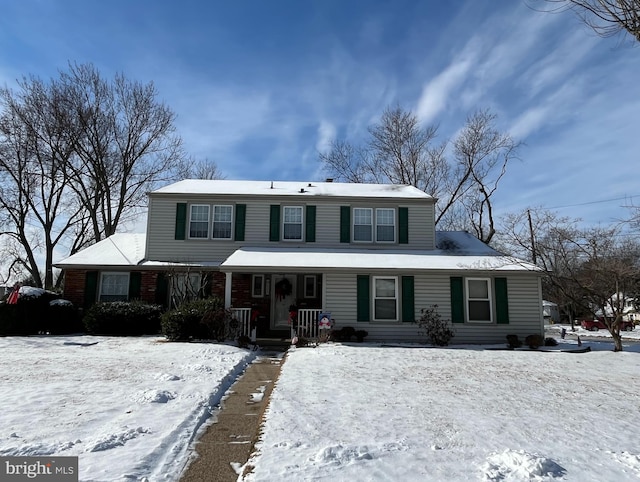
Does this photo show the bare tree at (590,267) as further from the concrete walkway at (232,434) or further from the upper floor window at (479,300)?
the concrete walkway at (232,434)

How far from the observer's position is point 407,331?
13.5m

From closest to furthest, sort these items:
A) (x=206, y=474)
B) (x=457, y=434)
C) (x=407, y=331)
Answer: (x=206, y=474) < (x=457, y=434) < (x=407, y=331)

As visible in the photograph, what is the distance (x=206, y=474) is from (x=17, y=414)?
9.73 feet

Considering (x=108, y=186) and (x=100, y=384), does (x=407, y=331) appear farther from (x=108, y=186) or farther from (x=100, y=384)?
(x=108, y=186)

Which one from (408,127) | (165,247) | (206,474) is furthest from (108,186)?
(206,474)

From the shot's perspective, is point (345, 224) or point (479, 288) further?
point (345, 224)

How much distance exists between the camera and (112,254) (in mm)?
15914

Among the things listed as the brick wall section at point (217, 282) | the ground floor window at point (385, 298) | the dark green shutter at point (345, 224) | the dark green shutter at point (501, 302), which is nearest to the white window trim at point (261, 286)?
the brick wall section at point (217, 282)

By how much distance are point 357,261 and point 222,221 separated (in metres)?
5.70

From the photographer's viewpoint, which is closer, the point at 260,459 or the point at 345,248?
the point at 260,459

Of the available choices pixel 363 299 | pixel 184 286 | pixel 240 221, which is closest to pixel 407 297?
pixel 363 299

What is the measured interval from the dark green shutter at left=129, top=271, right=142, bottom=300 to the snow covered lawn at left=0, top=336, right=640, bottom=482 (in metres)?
5.42

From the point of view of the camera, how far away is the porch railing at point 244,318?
13.1 m

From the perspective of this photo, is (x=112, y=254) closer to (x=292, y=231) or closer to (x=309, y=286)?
(x=292, y=231)
